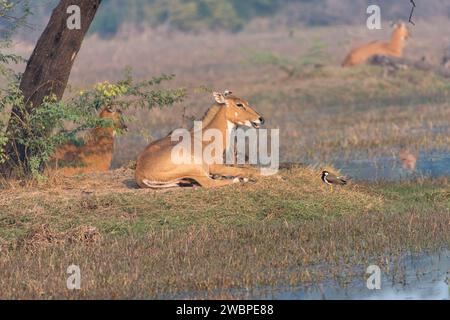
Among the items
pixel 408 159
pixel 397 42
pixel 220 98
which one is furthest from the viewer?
pixel 397 42

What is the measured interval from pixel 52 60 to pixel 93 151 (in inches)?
71.5

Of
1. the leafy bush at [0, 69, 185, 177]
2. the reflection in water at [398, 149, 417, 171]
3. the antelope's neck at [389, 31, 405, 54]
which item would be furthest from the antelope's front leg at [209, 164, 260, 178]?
the antelope's neck at [389, 31, 405, 54]

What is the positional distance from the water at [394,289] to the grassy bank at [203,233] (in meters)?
0.28

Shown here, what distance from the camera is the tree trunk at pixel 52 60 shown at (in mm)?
13398

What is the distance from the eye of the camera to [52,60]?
13508mm

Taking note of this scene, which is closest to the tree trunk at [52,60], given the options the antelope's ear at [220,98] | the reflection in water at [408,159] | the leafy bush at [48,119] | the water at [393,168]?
the leafy bush at [48,119]

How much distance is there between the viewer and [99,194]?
1240 centimetres

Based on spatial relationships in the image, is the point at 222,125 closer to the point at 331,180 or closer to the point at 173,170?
the point at 173,170

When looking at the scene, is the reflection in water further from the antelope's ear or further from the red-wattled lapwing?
the antelope's ear

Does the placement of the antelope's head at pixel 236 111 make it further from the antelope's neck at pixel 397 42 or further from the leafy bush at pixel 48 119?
the antelope's neck at pixel 397 42

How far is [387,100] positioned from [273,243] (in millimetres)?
15476

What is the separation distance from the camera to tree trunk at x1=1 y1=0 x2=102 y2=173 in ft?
44.0

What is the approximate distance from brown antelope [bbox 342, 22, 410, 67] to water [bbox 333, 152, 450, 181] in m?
12.4

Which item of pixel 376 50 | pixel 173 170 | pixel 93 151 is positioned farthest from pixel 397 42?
pixel 173 170
